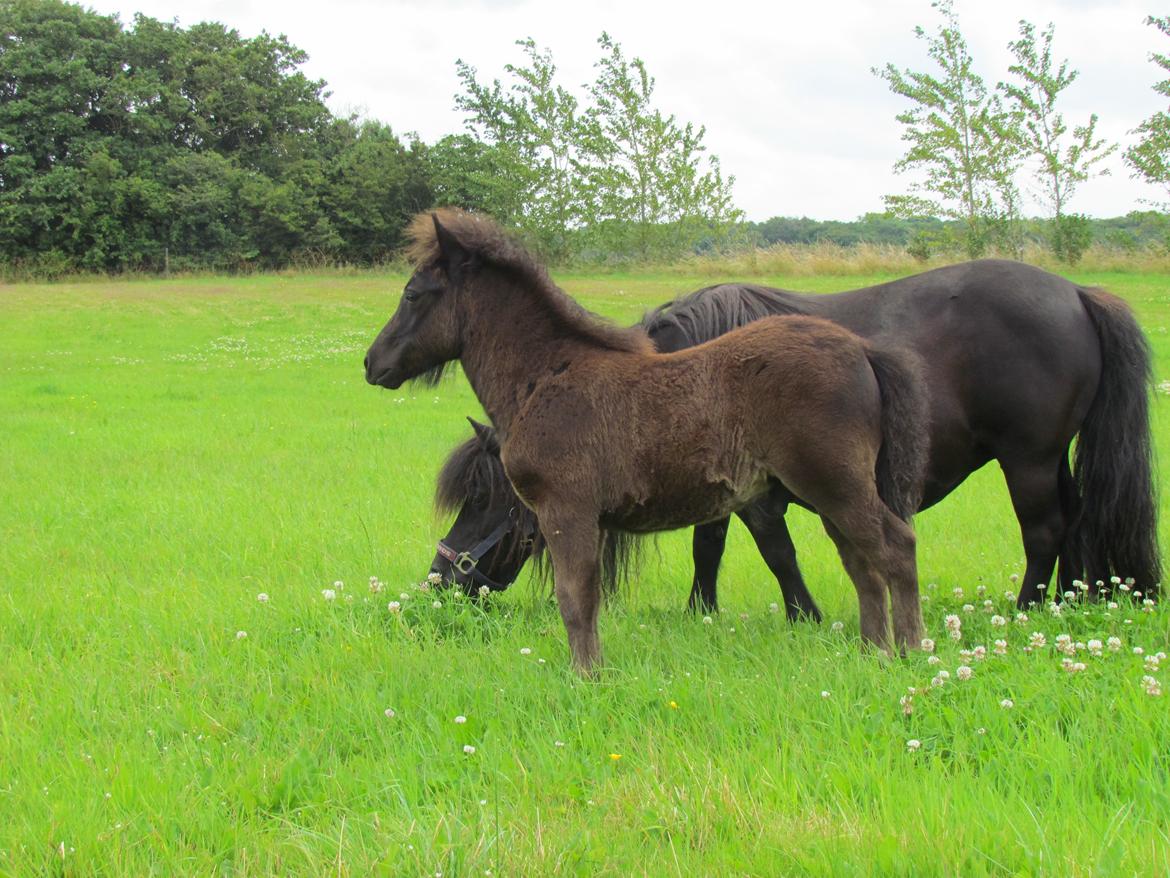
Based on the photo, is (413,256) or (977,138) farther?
(977,138)

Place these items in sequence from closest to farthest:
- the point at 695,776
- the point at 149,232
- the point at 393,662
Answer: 1. the point at 695,776
2. the point at 393,662
3. the point at 149,232

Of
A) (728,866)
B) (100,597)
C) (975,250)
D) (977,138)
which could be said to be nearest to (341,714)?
(728,866)

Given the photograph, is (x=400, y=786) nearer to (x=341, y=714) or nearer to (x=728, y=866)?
(x=341, y=714)

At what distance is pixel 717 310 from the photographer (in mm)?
5812

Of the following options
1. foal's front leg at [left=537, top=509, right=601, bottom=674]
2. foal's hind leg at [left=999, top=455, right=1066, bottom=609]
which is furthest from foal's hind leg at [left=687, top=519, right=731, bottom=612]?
foal's hind leg at [left=999, top=455, right=1066, bottom=609]

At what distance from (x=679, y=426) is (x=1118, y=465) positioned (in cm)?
285

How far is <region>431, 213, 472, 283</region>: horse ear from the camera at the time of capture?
473 cm

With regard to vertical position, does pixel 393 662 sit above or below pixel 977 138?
below

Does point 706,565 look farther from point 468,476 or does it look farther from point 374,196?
point 374,196

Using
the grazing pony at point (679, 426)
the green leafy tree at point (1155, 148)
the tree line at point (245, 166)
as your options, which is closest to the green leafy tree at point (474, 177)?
the tree line at point (245, 166)

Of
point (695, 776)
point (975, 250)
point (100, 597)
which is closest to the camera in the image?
point (695, 776)

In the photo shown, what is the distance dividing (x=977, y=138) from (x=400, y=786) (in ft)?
112

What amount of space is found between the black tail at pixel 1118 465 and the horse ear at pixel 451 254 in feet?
11.7

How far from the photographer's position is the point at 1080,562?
5.73 meters
